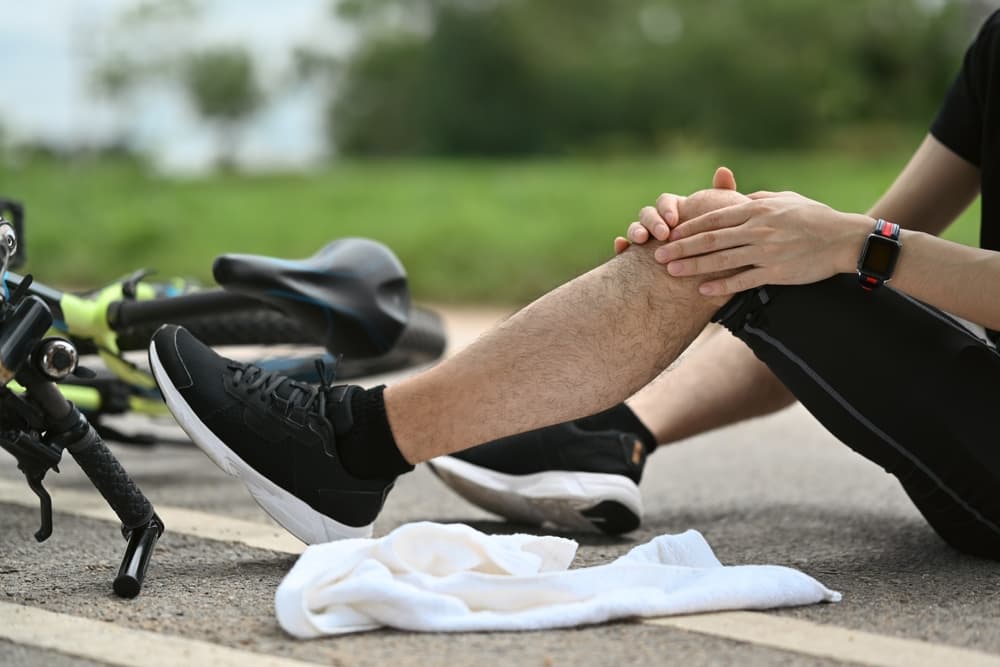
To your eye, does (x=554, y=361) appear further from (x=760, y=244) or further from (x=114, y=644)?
(x=114, y=644)

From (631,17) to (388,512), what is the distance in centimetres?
2656

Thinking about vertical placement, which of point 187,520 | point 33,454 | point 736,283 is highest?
point 736,283

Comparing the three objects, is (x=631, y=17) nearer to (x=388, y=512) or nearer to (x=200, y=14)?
→ (x=200, y=14)

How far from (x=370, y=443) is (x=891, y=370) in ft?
2.42

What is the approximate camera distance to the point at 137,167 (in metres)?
→ 15.4

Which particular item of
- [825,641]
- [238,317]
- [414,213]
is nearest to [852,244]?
[825,641]

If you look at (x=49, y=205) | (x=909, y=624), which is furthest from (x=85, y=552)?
(x=49, y=205)

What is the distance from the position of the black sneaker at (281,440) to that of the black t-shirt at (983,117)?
3.56ft

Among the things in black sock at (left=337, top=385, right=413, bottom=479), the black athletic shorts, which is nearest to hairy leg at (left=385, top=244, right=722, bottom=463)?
black sock at (left=337, top=385, right=413, bottom=479)

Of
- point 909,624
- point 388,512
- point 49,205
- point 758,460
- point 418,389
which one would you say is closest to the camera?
point 909,624

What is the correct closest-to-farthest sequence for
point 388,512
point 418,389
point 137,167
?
point 418,389
point 388,512
point 137,167

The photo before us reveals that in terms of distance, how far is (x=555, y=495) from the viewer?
2.28m

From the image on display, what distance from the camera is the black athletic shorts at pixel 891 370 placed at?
5.99 ft

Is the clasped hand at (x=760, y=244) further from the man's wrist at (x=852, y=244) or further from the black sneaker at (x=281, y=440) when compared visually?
the black sneaker at (x=281, y=440)
